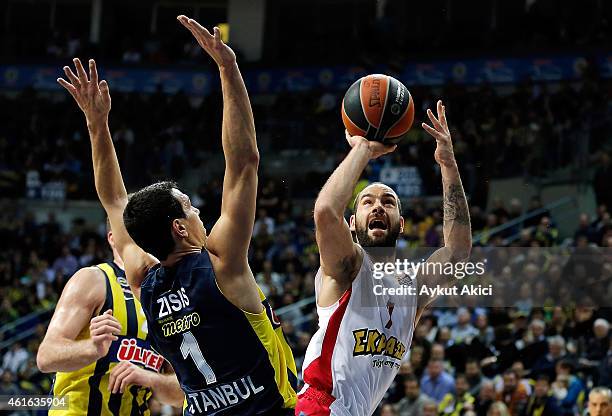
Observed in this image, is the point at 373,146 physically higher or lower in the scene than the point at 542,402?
higher

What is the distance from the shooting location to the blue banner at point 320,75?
17.3 metres

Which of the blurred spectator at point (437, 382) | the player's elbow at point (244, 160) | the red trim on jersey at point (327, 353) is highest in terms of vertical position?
the player's elbow at point (244, 160)

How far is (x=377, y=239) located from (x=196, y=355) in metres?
1.16

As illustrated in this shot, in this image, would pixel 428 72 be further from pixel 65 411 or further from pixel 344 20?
pixel 65 411

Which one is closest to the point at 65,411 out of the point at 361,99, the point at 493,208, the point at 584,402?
the point at 361,99

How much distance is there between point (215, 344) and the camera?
3668mm

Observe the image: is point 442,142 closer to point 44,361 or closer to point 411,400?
point 44,361

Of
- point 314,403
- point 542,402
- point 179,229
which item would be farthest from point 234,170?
point 542,402

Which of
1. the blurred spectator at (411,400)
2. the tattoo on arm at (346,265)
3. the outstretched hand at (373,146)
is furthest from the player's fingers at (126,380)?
the blurred spectator at (411,400)

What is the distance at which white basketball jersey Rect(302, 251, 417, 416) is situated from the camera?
13.8 ft

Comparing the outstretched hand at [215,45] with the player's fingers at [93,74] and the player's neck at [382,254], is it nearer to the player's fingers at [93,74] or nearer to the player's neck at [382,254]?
the player's fingers at [93,74]

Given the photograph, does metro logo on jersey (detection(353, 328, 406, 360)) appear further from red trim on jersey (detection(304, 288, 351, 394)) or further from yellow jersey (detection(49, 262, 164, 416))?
yellow jersey (detection(49, 262, 164, 416))

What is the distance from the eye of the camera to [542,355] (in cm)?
961

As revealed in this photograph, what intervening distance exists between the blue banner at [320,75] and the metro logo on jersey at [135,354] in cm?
1318
